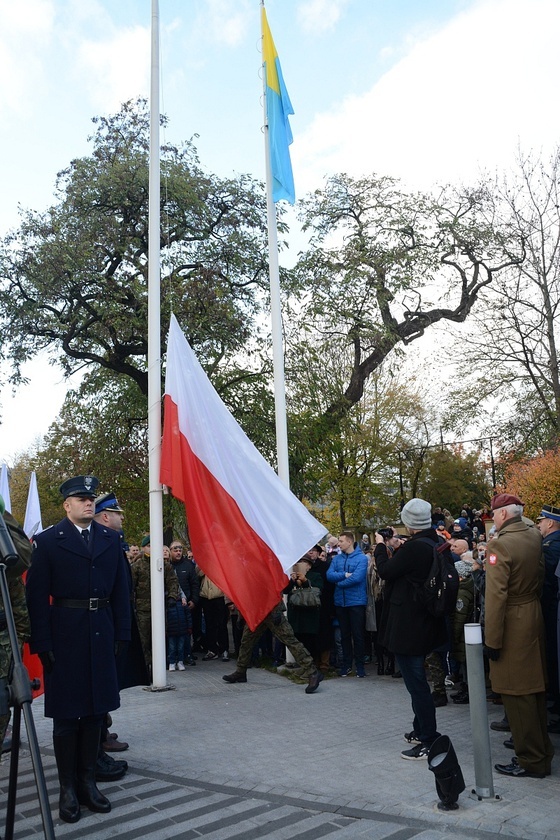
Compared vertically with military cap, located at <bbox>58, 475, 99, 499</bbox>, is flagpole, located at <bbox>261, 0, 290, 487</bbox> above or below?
above

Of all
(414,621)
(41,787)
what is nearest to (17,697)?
(41,787)

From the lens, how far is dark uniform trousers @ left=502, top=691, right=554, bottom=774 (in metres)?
6.12

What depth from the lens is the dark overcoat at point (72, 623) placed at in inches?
225

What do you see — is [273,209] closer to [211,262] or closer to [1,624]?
[211,262]

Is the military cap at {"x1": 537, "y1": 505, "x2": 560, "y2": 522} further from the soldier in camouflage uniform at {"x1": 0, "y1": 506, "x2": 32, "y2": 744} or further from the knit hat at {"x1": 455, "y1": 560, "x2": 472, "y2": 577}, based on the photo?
the soldier in camouflage uniform at {"x1": 0, "y1": 506, "x2": 32, "y2": 744}

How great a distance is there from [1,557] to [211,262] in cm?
1659

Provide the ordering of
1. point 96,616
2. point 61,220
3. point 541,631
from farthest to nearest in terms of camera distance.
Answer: point 61,220 < point 541,631 < point 96,616

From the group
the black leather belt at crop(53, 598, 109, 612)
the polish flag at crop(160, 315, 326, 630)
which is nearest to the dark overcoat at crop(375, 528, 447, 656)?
the polish flag at crop(160, 315, 326, 630)

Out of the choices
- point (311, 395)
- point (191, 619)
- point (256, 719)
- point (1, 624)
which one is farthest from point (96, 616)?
point (311, 395)

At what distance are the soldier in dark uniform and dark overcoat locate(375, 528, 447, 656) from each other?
2247 millimetres

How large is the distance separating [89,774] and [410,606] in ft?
8.97

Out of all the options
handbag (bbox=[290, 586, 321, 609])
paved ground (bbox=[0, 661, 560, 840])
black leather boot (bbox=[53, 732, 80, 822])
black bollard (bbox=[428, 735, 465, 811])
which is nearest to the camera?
paved ground (bbox=[0, 661, 560, 840])

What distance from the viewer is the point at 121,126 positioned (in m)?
20.2

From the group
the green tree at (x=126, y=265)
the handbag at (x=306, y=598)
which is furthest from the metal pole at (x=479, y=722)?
the green tree at (x=126, y=265)
